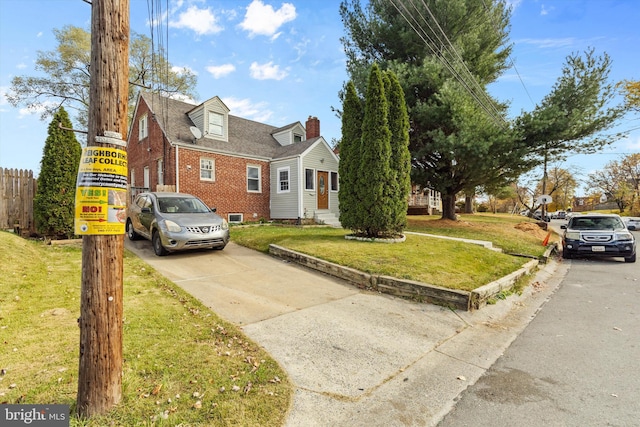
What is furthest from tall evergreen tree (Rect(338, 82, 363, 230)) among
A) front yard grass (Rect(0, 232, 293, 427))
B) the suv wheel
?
front yard grass (Rect(0, 232, 293, 427))

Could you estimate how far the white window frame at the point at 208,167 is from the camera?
15.1m

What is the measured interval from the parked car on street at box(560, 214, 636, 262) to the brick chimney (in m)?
14.0

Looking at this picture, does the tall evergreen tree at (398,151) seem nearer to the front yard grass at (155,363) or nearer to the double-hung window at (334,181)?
the front yard grass at (155,363)

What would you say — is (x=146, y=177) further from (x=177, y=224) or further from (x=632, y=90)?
(x=632, y=90)

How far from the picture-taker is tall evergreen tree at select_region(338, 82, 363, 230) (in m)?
9.61

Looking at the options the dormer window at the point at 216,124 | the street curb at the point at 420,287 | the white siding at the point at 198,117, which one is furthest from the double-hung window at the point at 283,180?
the street curb at the point at 420,287

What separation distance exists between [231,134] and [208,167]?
3414mm

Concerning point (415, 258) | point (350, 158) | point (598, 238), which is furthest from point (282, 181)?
point (598, 238)

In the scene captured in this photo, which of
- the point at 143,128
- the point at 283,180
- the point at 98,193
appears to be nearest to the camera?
the point at 98,193

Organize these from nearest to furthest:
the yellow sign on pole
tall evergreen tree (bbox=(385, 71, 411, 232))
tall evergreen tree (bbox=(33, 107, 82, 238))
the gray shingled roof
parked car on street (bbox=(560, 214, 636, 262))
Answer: the yellow sign on pole
tall evergreen tree (bbox=(33, 107, 82, 238))
tall evergreen tree (bbox=(385, 71, 411, 232))
parked car on street (bbox=(560, 214, 636, 262))
the gray shingled roof

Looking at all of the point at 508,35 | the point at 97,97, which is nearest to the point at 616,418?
the point at 97,97

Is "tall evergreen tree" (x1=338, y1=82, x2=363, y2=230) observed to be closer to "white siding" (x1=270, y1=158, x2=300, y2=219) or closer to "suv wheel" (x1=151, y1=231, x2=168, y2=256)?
"suv wheel" (x1=151, y1=231, x2=168, y2=256)

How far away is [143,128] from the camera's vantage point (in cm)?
1764

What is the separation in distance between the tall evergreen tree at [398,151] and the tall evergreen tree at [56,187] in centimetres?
999
